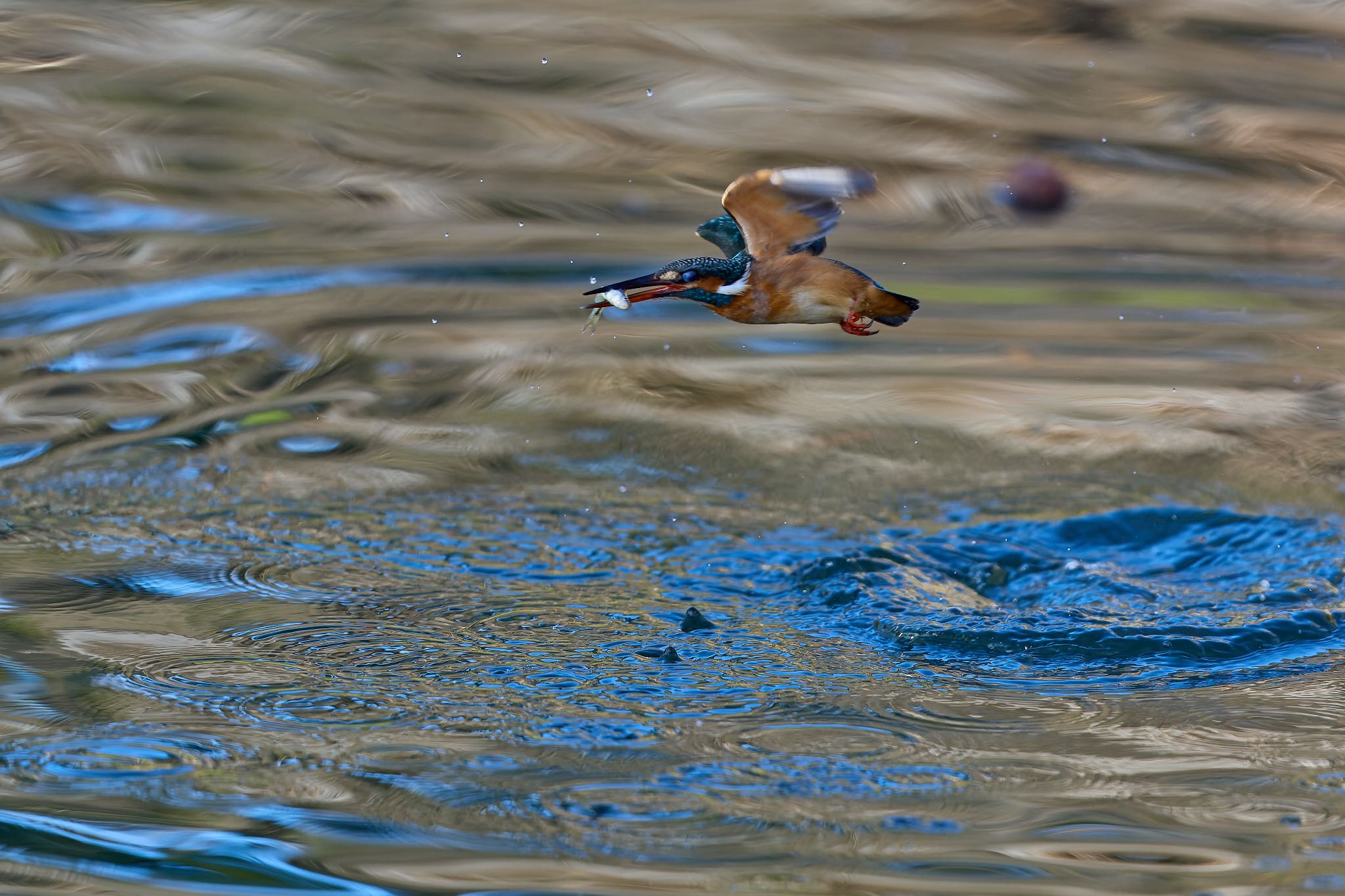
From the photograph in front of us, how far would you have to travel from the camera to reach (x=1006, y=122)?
451 cm

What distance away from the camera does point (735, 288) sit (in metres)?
2.26

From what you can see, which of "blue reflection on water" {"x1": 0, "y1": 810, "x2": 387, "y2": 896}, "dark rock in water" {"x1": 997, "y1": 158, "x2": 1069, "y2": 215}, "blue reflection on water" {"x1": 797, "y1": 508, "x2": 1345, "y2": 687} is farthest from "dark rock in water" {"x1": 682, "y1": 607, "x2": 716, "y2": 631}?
"dark rock in water" {"x1": 997, "y1": 158, "x2": 1069, "y2": 215}

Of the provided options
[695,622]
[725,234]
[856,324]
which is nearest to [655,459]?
[695,622]

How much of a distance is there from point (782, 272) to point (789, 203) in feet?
0.31

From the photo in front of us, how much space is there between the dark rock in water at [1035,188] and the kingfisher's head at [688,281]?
2477 mm

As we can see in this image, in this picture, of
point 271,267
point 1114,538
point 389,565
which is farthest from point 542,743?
point 271,267

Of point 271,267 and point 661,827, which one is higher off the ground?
point 271,267

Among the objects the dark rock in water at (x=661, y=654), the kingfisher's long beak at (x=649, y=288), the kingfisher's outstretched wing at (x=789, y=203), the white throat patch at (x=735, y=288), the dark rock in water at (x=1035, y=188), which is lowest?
the dark rock in water at (x=661, y=654)

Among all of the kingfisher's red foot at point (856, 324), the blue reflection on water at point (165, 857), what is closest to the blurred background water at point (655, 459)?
the blue reflection on water at point (165, 857)

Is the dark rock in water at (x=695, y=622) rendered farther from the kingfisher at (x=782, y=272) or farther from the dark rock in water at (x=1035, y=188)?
the dark rock in water at (x=1035, y=188)

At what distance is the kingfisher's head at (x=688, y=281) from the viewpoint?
2.23 m

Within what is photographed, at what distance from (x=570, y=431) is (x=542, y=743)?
1.70 m

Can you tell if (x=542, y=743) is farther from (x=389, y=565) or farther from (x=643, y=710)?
(x=389, y=565)

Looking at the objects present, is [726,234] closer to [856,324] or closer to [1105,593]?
[856,324]
